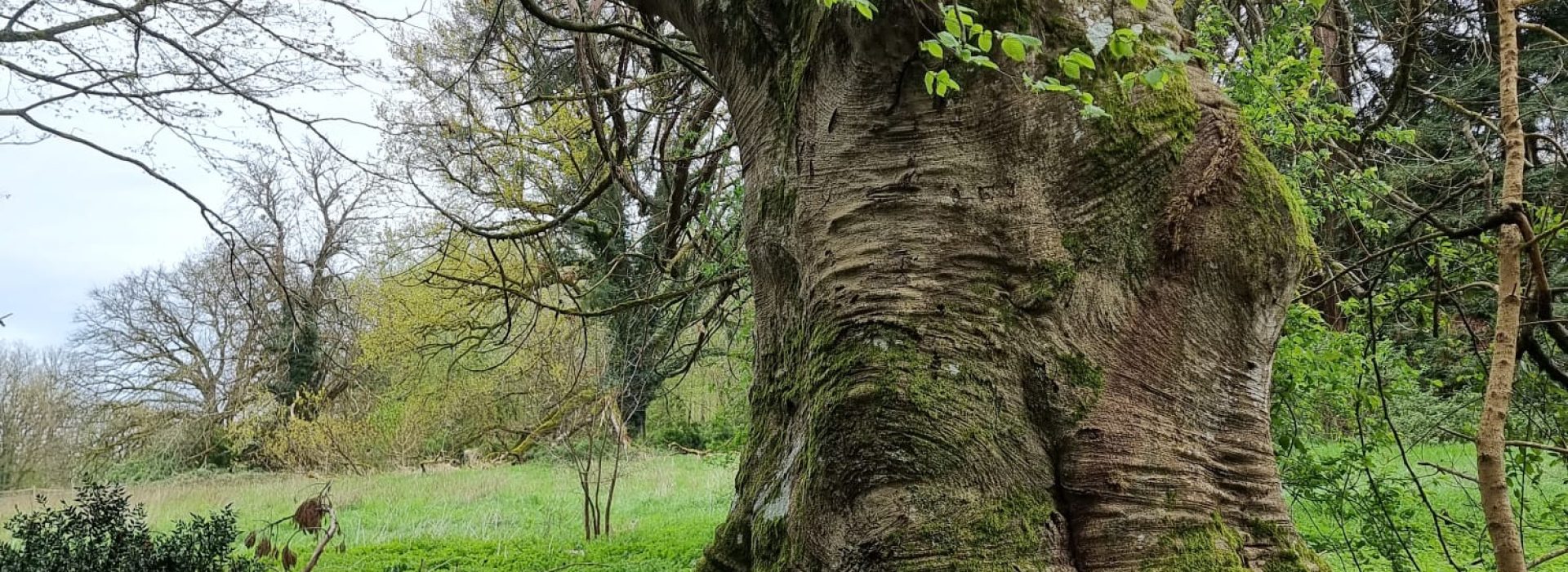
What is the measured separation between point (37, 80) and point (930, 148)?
6.74 meters

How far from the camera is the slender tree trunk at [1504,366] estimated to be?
45.5 inches

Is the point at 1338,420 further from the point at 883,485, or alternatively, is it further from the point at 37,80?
the point at 37,80

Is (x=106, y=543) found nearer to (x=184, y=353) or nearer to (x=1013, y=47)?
(x=1013, y=47)

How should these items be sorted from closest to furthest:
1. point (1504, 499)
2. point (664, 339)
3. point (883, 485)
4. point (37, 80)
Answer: point (1504, 499), point (883, 485), point (37, 80), point (664, 339)

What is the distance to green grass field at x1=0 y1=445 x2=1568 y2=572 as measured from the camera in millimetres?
4473

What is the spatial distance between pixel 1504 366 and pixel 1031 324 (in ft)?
2.30

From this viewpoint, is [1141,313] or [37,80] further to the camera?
[37,80]

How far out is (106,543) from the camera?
11.6ft

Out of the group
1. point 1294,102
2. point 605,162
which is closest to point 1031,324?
point 1294,102

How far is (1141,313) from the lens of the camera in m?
1.58

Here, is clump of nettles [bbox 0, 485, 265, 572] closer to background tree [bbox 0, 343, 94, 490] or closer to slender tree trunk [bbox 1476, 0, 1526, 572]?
slender tree trunk [bbox 1476, 0, 1526, 572]

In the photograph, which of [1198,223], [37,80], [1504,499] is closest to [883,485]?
[1198,223]

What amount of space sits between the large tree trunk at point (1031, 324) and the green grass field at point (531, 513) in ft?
3.73

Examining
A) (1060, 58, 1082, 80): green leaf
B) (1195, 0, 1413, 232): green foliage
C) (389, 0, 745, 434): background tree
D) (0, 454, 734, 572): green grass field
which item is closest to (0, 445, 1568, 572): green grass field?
(0, 454, 734, 572): green grass field
